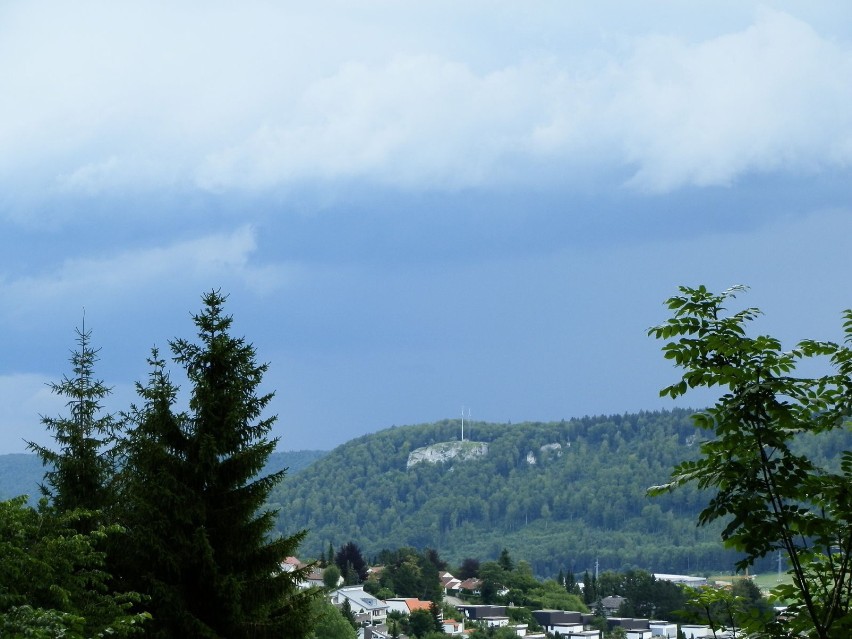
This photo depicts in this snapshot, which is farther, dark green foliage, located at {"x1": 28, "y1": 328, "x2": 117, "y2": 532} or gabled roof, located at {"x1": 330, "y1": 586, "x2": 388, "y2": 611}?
gabled roof, located at {"x1": 330, "y1": 586, "x2": 388, "y2": 611}

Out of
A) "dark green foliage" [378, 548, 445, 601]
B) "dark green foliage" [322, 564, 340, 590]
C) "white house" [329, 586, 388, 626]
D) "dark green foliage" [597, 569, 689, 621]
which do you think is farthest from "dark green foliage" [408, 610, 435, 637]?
"dark green foliage" [597, 569, 689, 621]

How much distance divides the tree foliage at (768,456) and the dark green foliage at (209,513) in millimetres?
11997

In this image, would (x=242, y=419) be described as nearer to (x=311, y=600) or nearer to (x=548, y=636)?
(x=311, y=600)

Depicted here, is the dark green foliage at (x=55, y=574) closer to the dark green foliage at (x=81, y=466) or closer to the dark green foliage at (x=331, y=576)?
the dark green foliage at (x=81, y=466)

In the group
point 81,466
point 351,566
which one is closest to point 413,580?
point 351,566

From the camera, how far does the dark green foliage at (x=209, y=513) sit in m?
17.4

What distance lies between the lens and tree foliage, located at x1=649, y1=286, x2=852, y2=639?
6.36 m

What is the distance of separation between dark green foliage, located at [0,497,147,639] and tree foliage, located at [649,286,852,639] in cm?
982

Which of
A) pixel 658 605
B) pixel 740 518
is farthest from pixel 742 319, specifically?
pixel 658 605

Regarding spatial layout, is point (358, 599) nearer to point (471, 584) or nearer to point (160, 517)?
point (471, 584)

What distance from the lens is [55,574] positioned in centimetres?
1659

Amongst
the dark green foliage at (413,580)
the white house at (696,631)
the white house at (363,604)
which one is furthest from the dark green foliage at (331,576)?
the white house at (696,631)

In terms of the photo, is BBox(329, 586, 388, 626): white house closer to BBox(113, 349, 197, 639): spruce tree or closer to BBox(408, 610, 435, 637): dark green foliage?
BBox(408, 610, 435, 637): dark green foliage

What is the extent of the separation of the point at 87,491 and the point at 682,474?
691 inches
